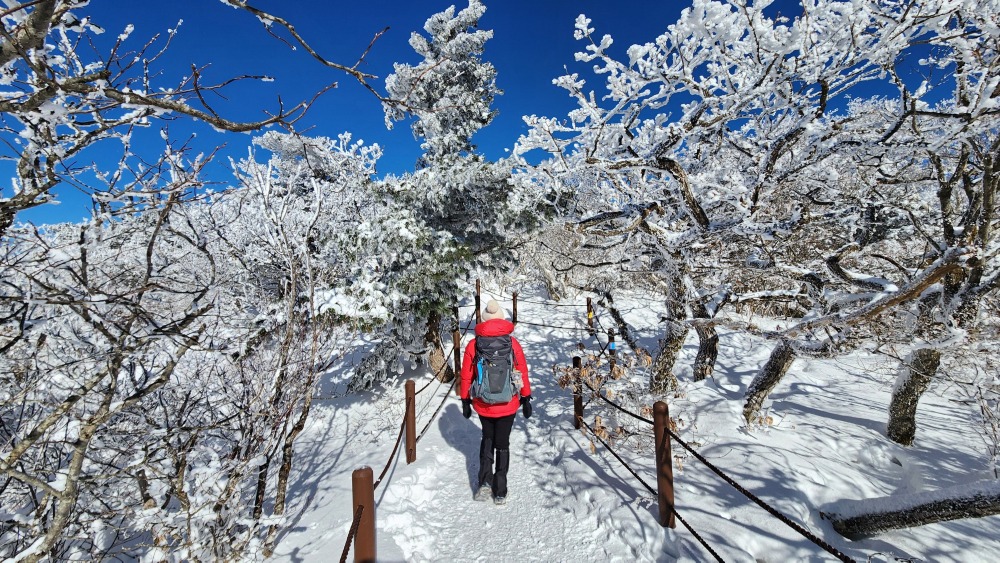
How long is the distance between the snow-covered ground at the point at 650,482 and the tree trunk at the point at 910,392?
283 millimetres

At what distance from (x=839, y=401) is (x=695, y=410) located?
2974 mm

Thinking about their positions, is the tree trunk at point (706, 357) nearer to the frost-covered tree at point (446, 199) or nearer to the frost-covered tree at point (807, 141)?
the frost-covered tree at point (807, 141)

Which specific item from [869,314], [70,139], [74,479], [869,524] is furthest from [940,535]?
[70,139]

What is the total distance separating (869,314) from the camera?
329 centimetres

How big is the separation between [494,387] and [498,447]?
689mm

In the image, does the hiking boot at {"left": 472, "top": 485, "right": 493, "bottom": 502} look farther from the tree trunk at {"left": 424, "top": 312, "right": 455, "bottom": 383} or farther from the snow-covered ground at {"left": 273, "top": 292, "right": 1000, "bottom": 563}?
the tree trunk at {"left": 424, "top": 312, "right": 455, "bottom": 383}

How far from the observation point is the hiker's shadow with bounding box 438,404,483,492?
5230mm

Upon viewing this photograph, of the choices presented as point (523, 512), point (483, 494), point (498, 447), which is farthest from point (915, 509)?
point (483, 494)

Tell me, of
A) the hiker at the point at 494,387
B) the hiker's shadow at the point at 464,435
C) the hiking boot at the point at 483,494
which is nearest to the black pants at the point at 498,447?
the hiker at the point at 494,387

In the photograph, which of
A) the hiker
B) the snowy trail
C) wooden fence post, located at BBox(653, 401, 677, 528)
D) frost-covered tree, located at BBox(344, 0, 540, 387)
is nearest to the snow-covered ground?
the snowy trail

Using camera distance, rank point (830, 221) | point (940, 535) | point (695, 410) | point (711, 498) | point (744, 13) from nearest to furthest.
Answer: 1. point (744, 13)
2. point (940, 535)
3. point (711, 498)
4. point (830, 221)
5. point (695, 410)

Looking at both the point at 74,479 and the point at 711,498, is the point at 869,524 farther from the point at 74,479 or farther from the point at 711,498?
the point at 74,479

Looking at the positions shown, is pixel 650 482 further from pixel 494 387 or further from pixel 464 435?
pixel 464 435

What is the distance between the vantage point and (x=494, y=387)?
412 cm
